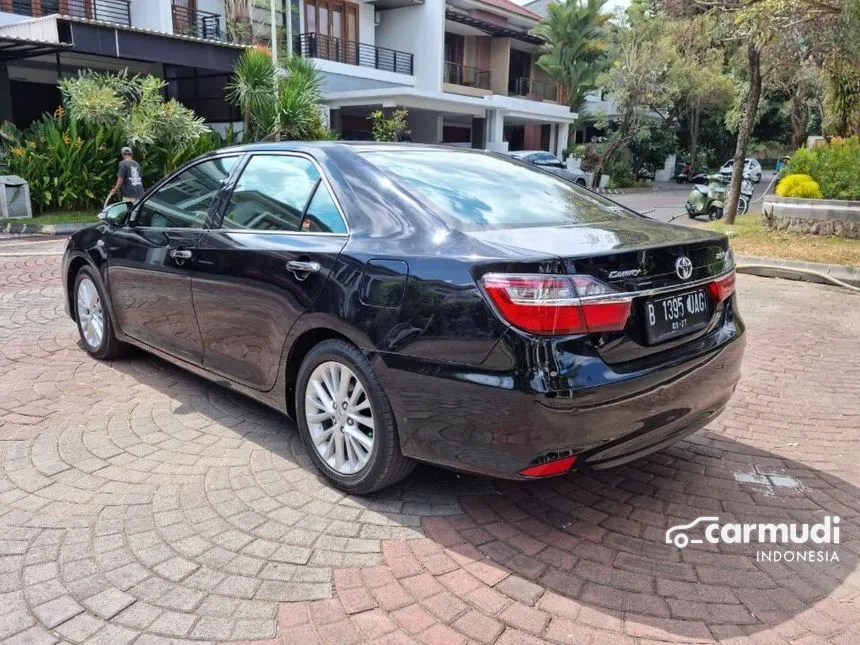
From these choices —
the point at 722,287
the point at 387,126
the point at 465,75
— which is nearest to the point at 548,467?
the point at 722,287

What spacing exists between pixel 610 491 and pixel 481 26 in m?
33.7

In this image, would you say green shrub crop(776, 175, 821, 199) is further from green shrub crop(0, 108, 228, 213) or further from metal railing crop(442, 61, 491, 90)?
metal railing crop(442, 61, 491, 90)

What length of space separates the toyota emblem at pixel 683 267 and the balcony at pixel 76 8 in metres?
19.7

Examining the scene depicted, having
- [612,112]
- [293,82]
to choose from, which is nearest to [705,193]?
[293,82]

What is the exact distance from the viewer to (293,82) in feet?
54.7

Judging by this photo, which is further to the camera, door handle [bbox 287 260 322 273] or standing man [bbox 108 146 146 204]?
standing man [bbox 108 146 146 204]

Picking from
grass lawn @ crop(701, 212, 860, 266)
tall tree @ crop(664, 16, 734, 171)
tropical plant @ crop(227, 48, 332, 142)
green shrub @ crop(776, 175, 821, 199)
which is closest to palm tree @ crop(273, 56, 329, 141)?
tropical plant @ crop(227, 48, 332, 142)

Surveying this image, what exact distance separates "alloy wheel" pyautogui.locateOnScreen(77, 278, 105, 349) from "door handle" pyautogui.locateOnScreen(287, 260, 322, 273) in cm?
235

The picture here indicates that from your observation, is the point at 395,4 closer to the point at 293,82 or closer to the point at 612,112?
the point at 293,82

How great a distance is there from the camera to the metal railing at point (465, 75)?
34.6m

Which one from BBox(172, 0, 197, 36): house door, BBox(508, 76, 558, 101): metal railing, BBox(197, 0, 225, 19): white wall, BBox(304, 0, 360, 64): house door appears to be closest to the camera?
BBox(172, 0, 197, 36): house door

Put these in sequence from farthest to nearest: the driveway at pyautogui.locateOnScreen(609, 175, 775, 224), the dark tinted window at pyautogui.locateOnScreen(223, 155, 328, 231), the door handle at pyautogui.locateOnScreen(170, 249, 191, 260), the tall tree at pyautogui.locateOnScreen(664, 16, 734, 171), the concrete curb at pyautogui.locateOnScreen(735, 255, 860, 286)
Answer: the tall tree at pyautogui.locateOnScreen(664, 16, 734, 171), the driveway at pyautogui.locateOnScreen(609, 175, 775, 224), the concrete curb at pyautogui.locateOnScreen(735, 255, 860, 286), the door handle at pyautogui.locateOnScreen(170, 249, 191, 260), the dark tinted window at pyautogui.locateOnScreen(223, 155, 328, 231)

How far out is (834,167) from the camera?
11.6 m

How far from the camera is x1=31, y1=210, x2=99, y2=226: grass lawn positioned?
1386cm
